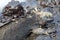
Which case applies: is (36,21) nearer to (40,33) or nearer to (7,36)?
(40,33)

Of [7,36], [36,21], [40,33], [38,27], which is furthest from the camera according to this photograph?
[36,21]

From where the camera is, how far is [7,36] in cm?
214

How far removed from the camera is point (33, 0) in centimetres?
468

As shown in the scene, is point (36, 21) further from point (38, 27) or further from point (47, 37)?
point (47, 37)

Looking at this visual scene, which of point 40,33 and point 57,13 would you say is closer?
point 40,33

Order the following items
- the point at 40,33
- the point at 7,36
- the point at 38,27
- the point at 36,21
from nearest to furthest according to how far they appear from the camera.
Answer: the point at 7,36, the point at 40,33, the point at 38,27, the point at 36,21

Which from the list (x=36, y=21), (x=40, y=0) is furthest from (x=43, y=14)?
(x=40, y=0)

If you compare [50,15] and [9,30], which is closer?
[9,30]

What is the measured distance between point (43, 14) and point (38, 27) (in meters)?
0.49

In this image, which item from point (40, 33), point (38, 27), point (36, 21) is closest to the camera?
point (40, 33)

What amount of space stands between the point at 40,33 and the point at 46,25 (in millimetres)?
266

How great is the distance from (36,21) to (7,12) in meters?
0.75

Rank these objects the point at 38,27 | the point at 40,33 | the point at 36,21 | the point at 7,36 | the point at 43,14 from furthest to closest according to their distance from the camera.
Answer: the point at 43,14 → the point at 36,21 → the point at 38,27 → the point at 40,33 → the point at 7,36

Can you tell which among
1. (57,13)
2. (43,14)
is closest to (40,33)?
(43,14)
